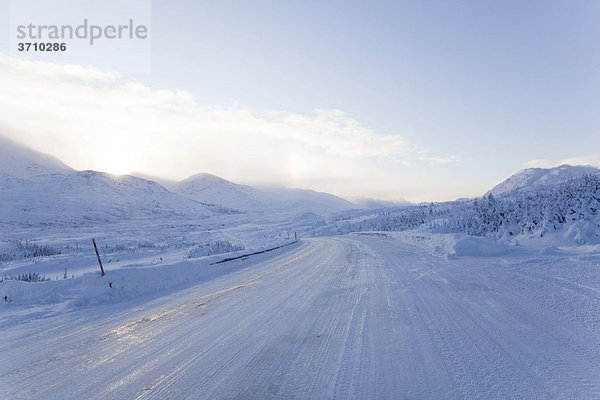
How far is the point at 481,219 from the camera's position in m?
21.1

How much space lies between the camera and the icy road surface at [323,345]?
310cm

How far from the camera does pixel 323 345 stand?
4.12m

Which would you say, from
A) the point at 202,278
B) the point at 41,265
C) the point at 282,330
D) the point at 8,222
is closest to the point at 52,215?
the point at 8,222

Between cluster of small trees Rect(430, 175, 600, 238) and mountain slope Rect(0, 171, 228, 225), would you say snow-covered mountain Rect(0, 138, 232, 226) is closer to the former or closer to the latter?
mountain slope Rect(0, 171, 228, 225)

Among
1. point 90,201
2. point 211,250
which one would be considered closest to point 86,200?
point 90,201

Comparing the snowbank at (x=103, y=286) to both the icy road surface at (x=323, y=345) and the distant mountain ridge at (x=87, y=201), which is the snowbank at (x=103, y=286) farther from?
the distant mountain ridge at (x=87, y=201)

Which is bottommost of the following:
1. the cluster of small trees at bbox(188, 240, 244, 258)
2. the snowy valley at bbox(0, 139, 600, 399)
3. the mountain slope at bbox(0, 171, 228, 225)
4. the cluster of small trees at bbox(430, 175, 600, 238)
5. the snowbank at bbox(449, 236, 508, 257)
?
the cluster of small trees at bbox(188, 240, 244, 258)

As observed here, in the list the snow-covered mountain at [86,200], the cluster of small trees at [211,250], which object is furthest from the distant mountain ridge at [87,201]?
the cluster of small trees at [211,250]

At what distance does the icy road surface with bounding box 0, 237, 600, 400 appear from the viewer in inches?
122

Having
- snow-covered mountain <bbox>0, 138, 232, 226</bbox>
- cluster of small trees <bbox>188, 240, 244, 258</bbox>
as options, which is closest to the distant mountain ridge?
snow-covered mountain <bbox>0, 138, 232, 226</bbox>

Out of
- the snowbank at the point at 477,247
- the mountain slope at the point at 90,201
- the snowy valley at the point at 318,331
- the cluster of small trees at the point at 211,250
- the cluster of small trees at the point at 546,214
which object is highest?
the mountain slope at the point at 90,201

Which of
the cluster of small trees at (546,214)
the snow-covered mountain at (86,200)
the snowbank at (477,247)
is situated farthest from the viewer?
the snow-covered mountain at (86,200)

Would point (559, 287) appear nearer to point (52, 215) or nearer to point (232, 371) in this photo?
point (232, 371)

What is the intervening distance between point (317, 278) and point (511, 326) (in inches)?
214
